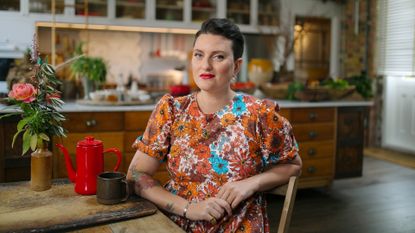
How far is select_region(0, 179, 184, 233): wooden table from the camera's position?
114cm

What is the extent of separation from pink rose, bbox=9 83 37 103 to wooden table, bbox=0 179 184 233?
0.30m

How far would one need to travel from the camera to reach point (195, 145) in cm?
149

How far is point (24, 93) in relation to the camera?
1.33 metres

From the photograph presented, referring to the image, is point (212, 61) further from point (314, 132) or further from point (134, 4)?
point (134, 4)

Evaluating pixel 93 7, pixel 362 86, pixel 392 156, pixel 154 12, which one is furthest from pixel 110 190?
pixel 392 156

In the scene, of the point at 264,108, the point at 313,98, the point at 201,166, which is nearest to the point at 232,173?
the point at 201,166

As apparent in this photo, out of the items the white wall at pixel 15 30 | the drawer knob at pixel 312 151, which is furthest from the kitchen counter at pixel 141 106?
the white wall at pixel 15 30

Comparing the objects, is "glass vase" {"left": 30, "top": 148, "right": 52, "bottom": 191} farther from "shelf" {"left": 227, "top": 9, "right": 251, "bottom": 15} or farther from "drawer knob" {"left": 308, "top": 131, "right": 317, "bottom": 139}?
"shelf" {"left": 227, "top": 9, "right": 251, "bottom": 15}

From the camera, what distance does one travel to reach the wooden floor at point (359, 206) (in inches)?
127

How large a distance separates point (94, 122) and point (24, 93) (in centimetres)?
197

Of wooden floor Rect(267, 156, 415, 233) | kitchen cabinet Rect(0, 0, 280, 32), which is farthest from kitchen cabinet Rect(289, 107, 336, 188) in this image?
kitchen cabinet Rect(0, 0, 280, 32)

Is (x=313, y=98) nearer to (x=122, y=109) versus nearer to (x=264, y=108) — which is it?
(x=122, y=109)

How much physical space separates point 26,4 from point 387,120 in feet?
15.8

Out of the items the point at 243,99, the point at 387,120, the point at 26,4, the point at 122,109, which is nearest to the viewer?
the point at 243,99
